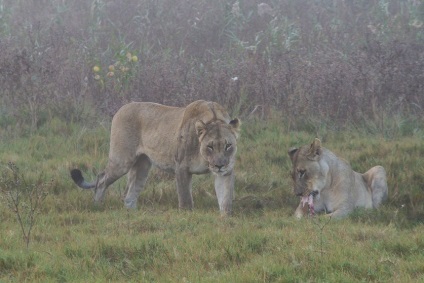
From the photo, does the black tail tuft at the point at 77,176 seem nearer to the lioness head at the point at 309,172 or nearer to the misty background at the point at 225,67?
the lioness head at the point at 309,172

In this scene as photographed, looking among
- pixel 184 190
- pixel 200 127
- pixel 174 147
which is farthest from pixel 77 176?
pixel 200 127

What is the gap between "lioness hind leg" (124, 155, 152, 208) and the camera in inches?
373

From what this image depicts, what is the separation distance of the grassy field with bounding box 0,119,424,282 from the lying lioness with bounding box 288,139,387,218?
0.81ft

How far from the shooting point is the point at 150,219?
811cm

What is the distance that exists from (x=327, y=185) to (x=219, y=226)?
1880 millimetres

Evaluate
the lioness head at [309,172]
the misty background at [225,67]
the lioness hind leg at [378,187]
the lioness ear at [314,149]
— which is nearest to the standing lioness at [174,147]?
the lioness head at [309,172]

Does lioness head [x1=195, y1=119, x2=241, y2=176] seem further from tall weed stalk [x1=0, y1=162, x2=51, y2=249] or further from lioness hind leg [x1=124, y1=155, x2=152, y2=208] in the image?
tall weed stalk [x1=0, y1=162, x2=51, y2=249]

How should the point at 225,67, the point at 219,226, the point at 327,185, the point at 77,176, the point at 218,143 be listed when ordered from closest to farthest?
the point at 219,226, the point at 218,143, the point at 327,185, the point at 77,176, the point at 225,67

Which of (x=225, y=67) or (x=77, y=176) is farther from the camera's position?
(x=225, y=67)

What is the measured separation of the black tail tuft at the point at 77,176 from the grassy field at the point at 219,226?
0.16 metres

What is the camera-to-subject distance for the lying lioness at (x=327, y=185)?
8.97 metres

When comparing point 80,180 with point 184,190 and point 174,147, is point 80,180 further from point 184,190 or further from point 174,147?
point 184,190

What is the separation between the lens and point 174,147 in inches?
367

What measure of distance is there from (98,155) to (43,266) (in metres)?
4.68
